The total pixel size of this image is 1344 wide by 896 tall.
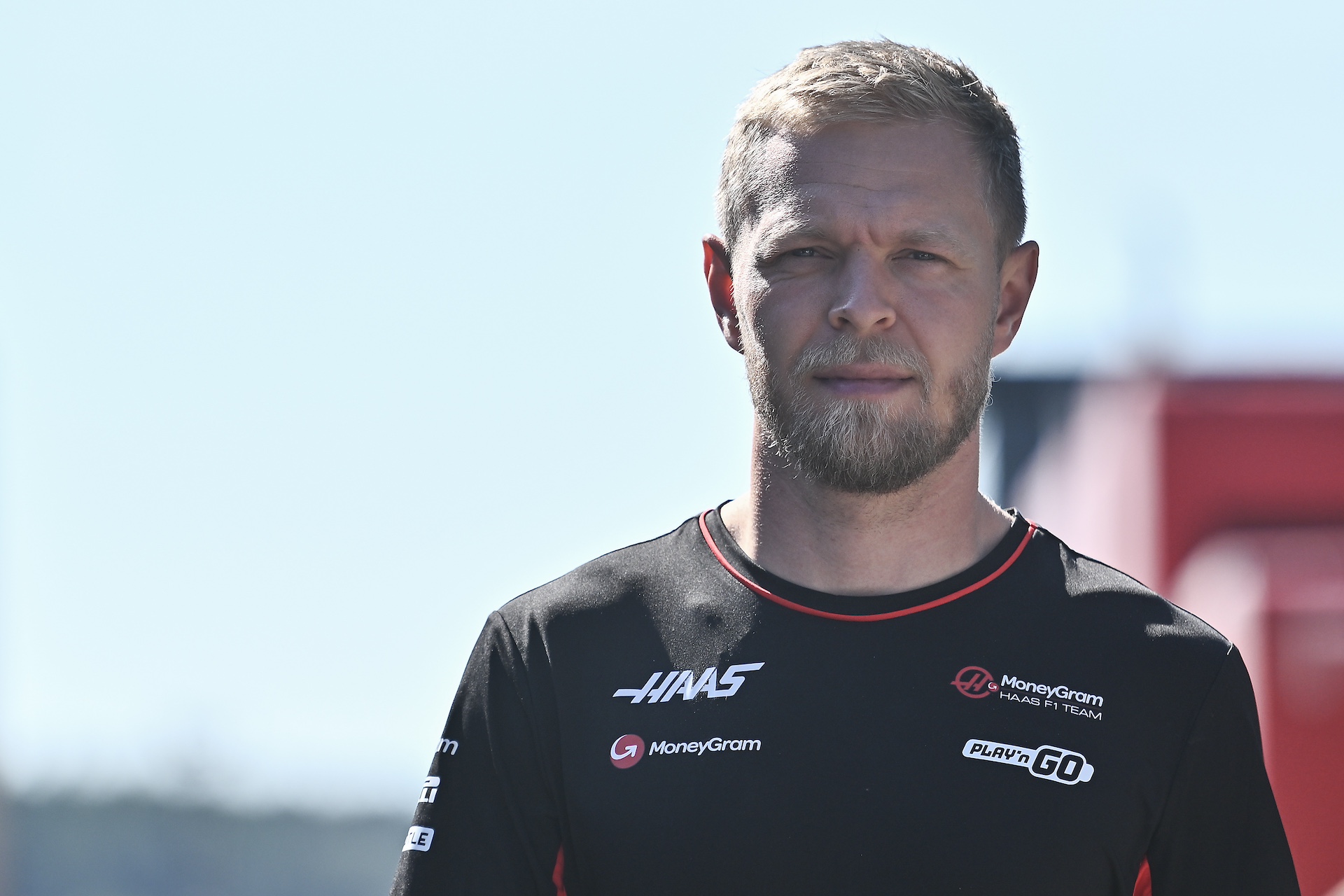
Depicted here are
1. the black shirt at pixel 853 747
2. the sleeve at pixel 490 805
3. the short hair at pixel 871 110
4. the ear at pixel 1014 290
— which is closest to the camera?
the black shirt at pixel 853 747

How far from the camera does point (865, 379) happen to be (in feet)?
9.56

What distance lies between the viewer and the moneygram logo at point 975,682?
292 cm

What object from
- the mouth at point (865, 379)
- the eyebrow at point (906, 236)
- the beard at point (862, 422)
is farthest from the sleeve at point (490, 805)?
the eyebrow at point (906, 236)

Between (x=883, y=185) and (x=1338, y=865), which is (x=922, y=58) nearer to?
(x=883, y=185)

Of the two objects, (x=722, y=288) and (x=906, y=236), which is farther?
(x=722, y=288)

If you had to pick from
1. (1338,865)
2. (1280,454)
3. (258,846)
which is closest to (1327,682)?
(1338,865)

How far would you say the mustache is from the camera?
2887mm

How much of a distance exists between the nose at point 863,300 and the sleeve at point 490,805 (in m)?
0.87

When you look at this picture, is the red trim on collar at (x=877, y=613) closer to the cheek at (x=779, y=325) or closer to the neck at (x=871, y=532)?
the neck at (x=871, y=532)

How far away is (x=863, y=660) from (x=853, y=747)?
16 centimetres

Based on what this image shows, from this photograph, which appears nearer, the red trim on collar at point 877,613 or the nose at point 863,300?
the nose at point 863,300

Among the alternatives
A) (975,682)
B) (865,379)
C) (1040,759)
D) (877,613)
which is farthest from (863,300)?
(1040,759)

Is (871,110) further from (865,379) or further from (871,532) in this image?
(871,532)

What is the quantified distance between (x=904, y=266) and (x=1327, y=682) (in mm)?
6350
